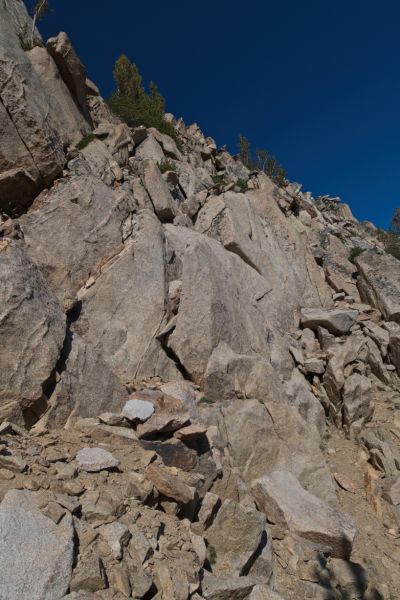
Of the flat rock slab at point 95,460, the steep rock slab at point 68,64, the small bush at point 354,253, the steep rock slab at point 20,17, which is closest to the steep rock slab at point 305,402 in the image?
the flat rock slab at point 95,460

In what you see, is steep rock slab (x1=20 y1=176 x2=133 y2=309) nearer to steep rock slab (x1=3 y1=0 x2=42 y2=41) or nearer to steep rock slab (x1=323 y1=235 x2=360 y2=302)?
steep rock slab (x1=3 y1=0 x2=42 y2=41)

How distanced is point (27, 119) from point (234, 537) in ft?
43.6

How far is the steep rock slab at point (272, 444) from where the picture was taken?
975cm

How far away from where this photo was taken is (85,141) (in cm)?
1570

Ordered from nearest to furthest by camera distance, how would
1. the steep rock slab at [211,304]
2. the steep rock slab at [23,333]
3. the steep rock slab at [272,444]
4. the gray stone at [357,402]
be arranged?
the steep rock slab at [23,333], the steep rock slab at [272,444], the steep rock slab at [211,304], the gray stone at [357,402]

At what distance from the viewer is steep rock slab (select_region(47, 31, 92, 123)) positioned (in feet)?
53.1

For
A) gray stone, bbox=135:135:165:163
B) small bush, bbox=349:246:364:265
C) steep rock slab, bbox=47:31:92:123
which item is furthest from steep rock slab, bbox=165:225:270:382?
small bush, bbox=349:246:364:265

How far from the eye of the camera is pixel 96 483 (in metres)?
5.35

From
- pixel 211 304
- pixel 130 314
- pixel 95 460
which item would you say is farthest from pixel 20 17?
pixel 95 460

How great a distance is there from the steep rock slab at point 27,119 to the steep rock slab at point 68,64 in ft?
11.1

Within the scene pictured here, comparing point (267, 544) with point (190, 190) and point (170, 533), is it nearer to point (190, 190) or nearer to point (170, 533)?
point (170, 533)

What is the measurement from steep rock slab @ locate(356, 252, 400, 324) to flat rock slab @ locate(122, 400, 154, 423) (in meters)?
16.4

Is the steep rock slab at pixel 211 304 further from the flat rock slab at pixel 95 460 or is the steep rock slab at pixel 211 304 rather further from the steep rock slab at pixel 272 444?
the flat rock slab at pixel 95 460

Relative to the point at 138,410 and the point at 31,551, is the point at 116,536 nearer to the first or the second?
the point at 31,551
